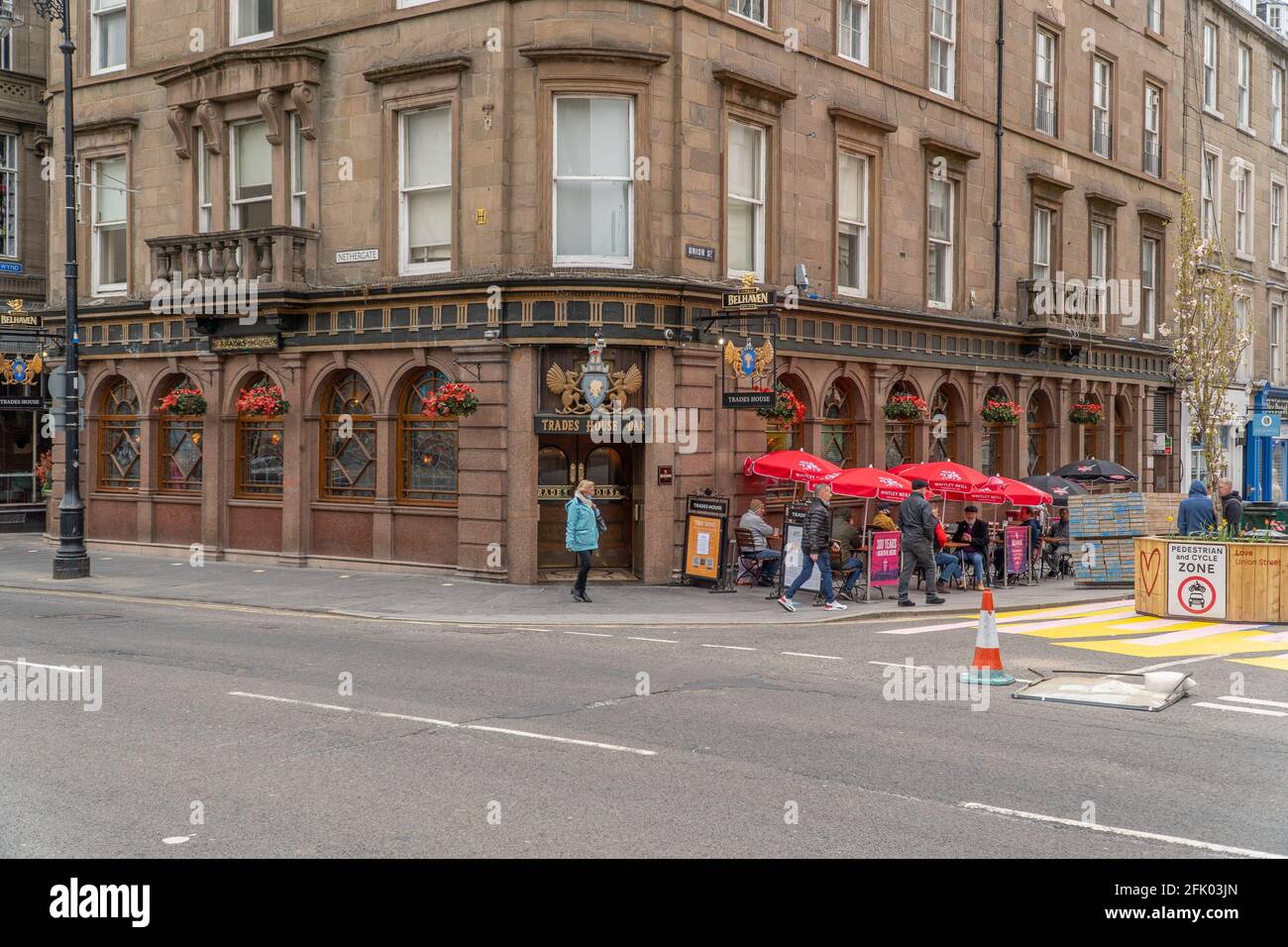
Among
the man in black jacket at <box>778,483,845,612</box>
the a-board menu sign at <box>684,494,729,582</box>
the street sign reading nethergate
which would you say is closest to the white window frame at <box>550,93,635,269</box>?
the street sign reading nethergate

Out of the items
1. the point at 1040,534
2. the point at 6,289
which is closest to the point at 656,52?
the point at 1040,534

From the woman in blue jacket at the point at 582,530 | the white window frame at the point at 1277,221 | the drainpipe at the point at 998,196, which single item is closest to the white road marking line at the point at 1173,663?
the woman in blue jacket at the point at 582,530

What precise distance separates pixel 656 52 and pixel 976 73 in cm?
Answer: 1135

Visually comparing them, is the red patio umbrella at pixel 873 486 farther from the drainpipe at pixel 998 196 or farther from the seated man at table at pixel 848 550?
the drainpipe at pixel 998 196

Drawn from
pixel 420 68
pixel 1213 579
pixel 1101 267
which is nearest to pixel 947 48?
pixel 1101 267

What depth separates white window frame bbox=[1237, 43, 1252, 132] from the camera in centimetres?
4375

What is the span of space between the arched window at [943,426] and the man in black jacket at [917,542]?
337 inches

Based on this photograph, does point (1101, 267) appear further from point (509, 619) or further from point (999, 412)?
point (509, 619)

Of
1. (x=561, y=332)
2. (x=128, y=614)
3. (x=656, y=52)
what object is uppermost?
(x=656, y=52)

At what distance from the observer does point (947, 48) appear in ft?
95.7

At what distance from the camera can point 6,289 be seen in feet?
109

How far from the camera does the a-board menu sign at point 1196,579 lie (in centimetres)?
1816

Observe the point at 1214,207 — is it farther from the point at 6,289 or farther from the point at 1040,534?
the point at 6,289

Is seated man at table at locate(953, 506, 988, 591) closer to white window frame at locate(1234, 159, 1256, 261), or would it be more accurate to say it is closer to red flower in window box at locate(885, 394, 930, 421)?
red flower in window box at locate(885, 394, 930, 421)
